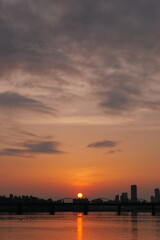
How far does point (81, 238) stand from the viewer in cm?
10162

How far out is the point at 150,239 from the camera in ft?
318

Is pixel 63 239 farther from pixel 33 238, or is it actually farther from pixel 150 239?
→ pixel 150 239

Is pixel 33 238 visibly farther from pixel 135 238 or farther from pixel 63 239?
pixel 135 238

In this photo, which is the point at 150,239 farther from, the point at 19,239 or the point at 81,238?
the point at 19,239

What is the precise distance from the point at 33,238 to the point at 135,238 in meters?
23.6

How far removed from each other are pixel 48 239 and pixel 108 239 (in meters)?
13.7

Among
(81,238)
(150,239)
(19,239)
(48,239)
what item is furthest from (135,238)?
(19,239)

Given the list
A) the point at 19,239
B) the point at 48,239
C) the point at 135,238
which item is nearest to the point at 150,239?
the point at 135,238

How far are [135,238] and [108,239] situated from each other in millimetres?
6581

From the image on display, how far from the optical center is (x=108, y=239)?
9800 centimetres

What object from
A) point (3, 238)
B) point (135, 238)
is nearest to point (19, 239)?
point (3, 238)

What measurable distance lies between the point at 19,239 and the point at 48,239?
21.7 ft

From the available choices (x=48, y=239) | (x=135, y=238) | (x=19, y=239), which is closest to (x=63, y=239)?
(x=48, y=239)

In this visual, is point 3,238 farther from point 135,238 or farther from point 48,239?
point 135,238
